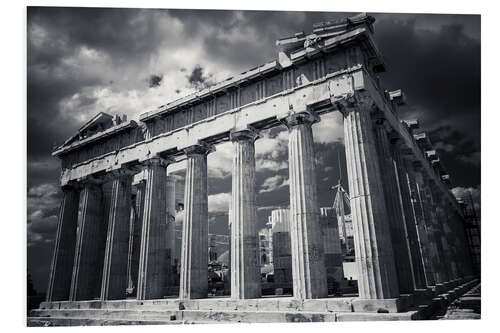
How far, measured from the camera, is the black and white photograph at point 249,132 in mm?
16219

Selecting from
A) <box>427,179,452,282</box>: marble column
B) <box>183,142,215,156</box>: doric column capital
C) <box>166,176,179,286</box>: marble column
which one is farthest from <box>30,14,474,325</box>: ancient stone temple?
<box>166,176,179,286</box>: marble column

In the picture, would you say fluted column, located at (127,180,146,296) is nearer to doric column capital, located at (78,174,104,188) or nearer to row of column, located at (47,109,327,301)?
row of column, located at (47,109,327,301)

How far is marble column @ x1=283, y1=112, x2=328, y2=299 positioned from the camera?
16438 millimetres

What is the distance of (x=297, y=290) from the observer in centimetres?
1642

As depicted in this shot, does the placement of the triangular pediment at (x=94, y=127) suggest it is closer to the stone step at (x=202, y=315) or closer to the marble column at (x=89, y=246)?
the marble column at (x=89, y=246)

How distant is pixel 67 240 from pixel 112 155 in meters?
7.89

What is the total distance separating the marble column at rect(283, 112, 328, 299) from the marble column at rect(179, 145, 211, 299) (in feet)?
20.9

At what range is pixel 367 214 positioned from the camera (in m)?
15.8

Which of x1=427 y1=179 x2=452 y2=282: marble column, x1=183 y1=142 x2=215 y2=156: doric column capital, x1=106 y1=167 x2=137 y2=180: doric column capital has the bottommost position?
x1=427 y1=179 x2=452 y2=282: marble column

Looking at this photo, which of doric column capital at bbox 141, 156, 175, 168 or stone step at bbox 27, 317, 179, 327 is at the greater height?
doric column capital at bbox 141, 156, 175, 168

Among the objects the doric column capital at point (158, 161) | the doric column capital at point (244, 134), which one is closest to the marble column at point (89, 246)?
the doric column capital at point (158, 161)

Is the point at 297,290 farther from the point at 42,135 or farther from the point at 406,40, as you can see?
the point at 42,135

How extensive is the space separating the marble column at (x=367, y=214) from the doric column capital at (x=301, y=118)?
6.05 feet

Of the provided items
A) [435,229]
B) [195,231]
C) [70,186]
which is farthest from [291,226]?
[70,186]
